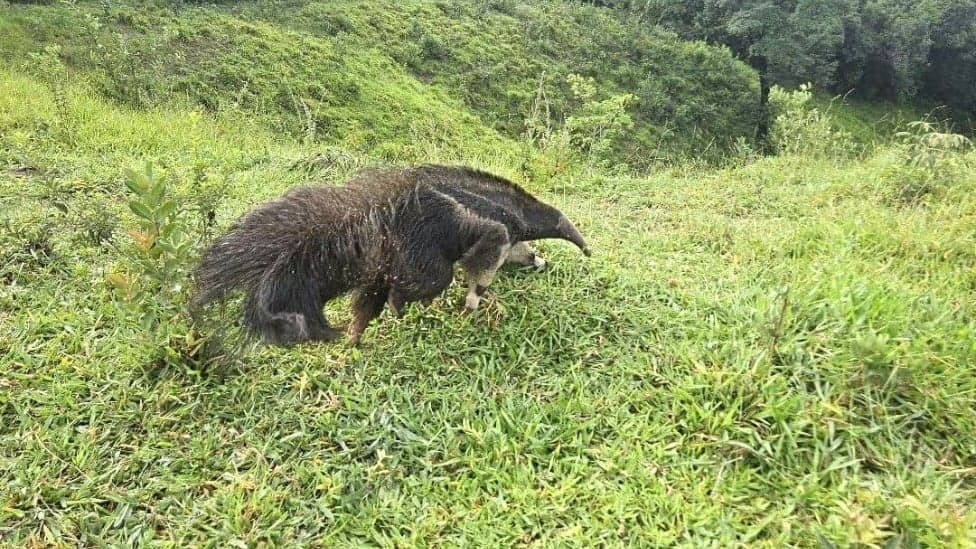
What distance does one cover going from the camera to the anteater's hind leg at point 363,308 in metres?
3.28

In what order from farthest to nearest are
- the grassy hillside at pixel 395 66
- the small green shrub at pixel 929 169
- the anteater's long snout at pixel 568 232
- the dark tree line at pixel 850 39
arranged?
the dark tree line at pixel 850 39, the grassy hillside at pixel 395 66, the small green shrub at pixel 929 169, the anteater's long snout at pixel 568 232

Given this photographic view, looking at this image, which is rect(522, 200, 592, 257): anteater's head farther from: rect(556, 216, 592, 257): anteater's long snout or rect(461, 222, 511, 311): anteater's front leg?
rect(461, 222, 511, 311): anteater's front leg

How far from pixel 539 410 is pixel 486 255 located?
0.96 m

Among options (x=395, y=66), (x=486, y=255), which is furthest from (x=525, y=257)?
(x=395, y=66)

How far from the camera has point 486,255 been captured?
3404 millimetres

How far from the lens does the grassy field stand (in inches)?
97.4

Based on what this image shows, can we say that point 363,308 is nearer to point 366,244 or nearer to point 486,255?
point 366,244

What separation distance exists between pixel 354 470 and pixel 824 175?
603 cm

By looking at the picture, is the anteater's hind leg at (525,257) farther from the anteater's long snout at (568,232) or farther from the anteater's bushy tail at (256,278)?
the anteater's bushy tail at (256,278)

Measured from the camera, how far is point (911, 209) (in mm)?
5031

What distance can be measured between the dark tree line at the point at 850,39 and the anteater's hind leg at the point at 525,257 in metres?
29.9

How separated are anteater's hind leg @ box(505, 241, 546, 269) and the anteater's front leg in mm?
480

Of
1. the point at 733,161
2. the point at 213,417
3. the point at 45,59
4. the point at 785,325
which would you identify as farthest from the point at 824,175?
the point at 45,59

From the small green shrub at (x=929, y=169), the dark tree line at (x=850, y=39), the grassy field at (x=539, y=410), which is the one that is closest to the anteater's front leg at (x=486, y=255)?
the grassy field at (x=539, y=410)
